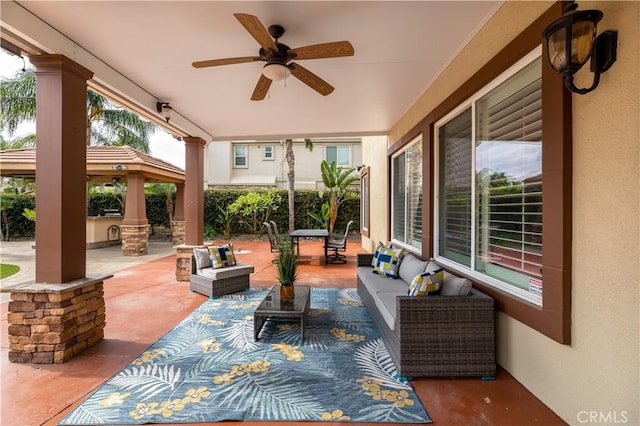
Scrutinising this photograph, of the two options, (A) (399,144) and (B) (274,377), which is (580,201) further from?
(A) (399,144)

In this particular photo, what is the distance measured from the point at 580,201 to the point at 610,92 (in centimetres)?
71

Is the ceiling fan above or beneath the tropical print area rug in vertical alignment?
above

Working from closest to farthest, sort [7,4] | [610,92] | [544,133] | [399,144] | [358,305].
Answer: [610,92] → [544,133] → [7,4] → [358,305] → [399,144]

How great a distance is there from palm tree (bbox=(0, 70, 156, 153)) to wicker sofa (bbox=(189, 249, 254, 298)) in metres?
8.36

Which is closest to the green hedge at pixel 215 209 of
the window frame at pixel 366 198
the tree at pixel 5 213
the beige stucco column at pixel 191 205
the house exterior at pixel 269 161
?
the tree at pixel 5 213

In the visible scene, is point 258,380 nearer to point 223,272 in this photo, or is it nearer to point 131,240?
point 223,272

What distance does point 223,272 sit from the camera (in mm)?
5297

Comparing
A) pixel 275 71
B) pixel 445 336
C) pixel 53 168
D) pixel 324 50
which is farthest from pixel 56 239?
pixel 445 336

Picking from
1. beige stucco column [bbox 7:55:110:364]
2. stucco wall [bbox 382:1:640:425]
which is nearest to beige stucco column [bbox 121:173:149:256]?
beige stucco column [bbox 7:55:110:364]

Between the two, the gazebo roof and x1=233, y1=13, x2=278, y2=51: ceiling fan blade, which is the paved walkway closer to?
the gazebo roof

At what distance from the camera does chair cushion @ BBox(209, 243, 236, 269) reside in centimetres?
547

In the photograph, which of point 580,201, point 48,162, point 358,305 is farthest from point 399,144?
point 48,162

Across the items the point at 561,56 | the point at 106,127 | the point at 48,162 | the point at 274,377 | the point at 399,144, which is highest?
the point at 106,127

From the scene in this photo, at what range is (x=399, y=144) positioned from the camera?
20.6ft
